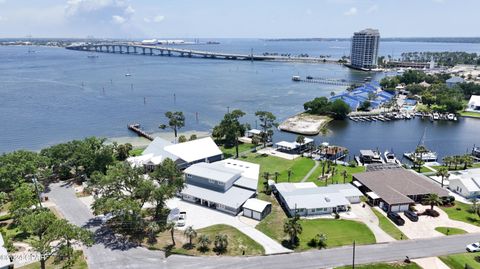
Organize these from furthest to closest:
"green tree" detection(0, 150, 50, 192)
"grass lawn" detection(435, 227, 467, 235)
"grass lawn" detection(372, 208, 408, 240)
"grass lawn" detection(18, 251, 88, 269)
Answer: "green tree" detection(0, 150, 50, 192) < "grass lawn" detection(435, 227, 467, 235) < "grass lawn" detection(372, 208, 408, 240) < "grass lawn" detection(18, 251, 88, 269)

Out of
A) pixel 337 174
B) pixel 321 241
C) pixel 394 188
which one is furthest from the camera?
pixel 337 174

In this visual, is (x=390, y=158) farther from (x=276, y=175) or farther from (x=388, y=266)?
(x=388, y=266)

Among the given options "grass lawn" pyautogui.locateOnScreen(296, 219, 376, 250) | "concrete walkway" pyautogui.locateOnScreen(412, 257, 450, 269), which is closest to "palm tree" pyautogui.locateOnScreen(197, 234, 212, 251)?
"grass lawn" pyautogui.locateOnScreen(296, 219, 376, 250)

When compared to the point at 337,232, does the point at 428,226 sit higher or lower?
higher

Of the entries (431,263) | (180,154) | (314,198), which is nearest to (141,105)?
(180,154)

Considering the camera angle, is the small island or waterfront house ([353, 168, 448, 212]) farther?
the small island

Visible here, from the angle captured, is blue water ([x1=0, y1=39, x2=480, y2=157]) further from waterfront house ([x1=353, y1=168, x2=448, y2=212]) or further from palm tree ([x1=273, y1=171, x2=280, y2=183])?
palm tree ([x1=273, y1=171, x2=280, y2=183])

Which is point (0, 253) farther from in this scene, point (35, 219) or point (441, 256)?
point (441, 256)

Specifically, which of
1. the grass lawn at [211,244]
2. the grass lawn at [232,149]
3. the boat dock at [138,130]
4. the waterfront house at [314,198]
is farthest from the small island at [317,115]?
the grass lawn at [211,244]
